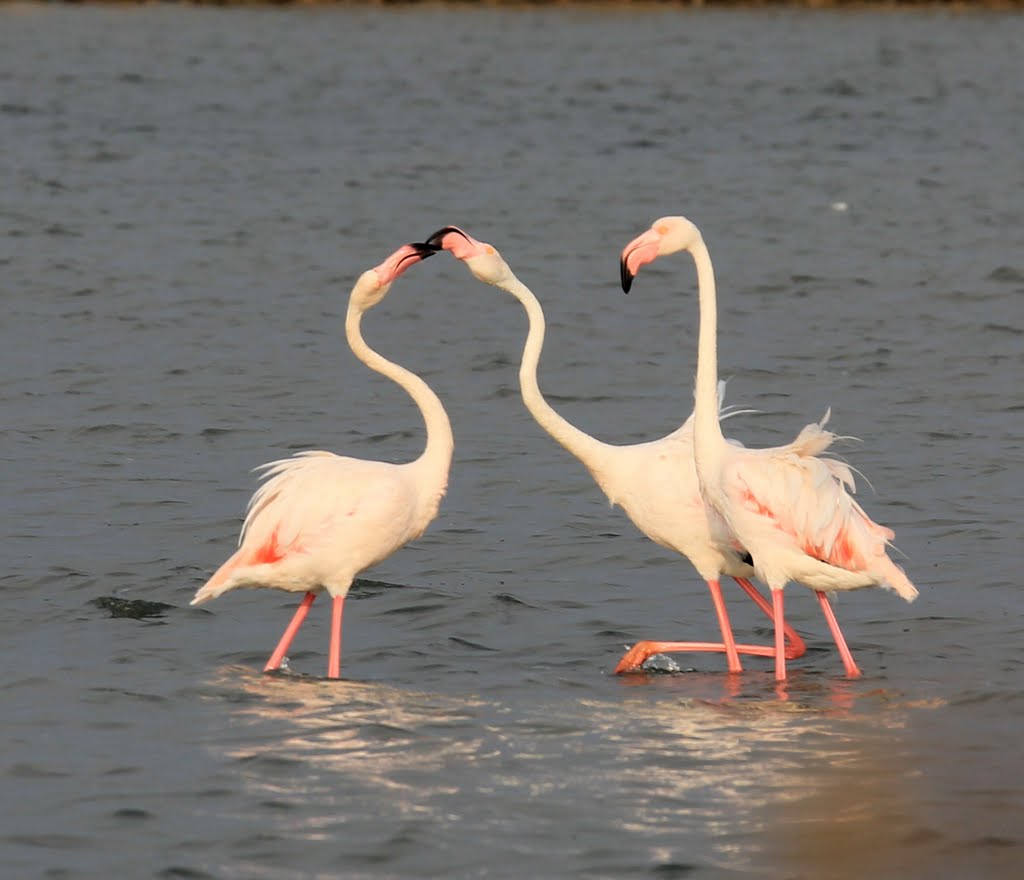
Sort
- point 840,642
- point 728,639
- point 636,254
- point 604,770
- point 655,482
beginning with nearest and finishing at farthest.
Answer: point 604,770
point 840,642
point 636,254
point 728,639
point 655,482

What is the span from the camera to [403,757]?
7164mm

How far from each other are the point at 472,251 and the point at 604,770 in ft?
8.62

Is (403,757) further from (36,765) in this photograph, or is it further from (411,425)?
(411,425)

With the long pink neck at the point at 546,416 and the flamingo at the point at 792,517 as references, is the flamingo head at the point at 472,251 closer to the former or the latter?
the long pink neck at the point at 546,416

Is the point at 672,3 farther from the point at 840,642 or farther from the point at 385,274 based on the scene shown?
the point at 840,642

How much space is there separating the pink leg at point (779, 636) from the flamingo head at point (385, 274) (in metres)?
2.11

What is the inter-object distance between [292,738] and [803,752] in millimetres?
1914

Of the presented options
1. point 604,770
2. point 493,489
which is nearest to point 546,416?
point 604,770

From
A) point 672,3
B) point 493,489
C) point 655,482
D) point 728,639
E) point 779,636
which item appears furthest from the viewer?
point 672,3

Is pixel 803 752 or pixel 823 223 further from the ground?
pixel 823 223

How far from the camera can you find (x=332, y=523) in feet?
27.4

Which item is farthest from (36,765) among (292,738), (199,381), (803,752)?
(199,381)

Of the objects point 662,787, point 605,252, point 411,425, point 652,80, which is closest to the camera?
point 662,787

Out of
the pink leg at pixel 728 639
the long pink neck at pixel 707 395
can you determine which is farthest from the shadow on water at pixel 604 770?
the long pink neck at pixel 707 395
